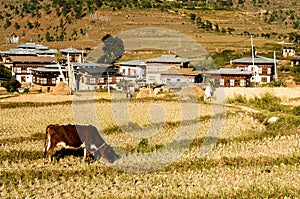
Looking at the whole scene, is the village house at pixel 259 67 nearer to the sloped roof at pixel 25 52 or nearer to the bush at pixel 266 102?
the bush at pixel 266 102

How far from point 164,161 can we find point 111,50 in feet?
157

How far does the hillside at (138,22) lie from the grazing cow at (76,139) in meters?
48.4

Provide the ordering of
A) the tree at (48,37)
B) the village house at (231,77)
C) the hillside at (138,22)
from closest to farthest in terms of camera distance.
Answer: the village house at (231,77)
the hillside at (138,22)
the tree at (48,37)

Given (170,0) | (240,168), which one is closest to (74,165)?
(240,168)

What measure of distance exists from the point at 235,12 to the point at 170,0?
15.6 m

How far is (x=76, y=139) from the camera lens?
11938 mm

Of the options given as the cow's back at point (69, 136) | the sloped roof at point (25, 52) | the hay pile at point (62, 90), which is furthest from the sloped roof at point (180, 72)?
the cow's back at point (69, 136)

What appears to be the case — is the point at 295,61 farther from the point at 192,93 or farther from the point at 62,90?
the point at 62,90

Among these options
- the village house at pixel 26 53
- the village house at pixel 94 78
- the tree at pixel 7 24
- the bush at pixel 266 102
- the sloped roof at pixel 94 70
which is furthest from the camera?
the tree at pixel 7 24

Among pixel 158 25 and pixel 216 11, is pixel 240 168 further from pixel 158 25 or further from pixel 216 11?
pixel 216 11

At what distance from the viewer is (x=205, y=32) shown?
7106 cm

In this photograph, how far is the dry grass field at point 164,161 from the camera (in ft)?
33.1

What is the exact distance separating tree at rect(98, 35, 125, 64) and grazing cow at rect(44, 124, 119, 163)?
142 ft

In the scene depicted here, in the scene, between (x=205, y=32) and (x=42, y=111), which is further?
(x=205, y=32)
